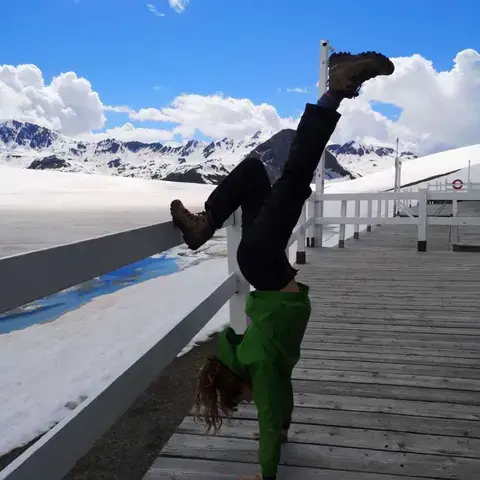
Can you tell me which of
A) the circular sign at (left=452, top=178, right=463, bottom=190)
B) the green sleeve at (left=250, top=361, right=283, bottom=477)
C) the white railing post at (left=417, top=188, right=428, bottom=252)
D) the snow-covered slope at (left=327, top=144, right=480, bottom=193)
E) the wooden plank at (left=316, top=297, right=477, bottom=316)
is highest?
the snow-covered slope at (left=327, top=144, right=480, bottom=193)

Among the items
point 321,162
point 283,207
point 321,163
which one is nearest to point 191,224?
point 283,207

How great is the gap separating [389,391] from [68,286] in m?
1.69

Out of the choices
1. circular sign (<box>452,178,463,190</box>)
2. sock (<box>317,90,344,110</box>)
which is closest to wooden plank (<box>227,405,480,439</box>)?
sock (<box>317,90,344,110</box>)

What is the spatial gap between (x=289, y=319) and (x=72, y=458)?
0.70 meters

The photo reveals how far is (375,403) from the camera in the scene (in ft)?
7.21

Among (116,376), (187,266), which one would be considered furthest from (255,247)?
(187,266)

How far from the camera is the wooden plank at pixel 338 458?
5.56 feet

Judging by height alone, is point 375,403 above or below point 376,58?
below

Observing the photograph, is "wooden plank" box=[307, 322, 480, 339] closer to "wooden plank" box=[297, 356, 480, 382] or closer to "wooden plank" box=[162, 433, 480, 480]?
"wooden plank" box=[297, 356, 480, 382]

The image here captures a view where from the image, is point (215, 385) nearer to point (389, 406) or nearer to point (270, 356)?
point (270, 356)

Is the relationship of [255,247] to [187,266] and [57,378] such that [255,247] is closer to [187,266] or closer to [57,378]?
[57,378]

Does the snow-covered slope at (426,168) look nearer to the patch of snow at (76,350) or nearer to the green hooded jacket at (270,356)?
the patch of snow at (76,350)

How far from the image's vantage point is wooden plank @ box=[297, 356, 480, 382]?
8.24 feet

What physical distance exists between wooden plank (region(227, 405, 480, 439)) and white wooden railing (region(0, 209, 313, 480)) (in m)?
0.59
